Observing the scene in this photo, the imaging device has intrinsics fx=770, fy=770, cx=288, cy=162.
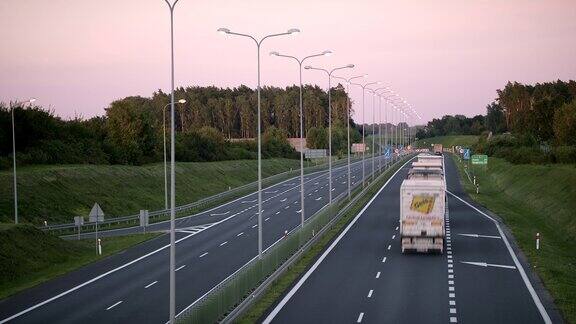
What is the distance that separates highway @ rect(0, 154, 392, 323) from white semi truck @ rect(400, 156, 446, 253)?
8078mm

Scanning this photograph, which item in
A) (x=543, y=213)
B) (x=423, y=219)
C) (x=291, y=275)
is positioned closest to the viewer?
(x=291, y=275)

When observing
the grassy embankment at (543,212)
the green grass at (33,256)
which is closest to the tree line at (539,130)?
the grassy embankment at (543,212)

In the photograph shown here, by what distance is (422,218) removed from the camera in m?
38.5

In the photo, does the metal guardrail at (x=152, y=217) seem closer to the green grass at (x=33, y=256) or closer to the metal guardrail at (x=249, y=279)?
the green grass at (x=33, y=256)

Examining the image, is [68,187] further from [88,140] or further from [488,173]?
[488,173]

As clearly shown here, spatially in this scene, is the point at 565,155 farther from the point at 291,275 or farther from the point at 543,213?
the point at 291,275

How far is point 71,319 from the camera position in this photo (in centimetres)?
2550

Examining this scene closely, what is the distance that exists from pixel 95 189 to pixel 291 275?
3788 centimetres

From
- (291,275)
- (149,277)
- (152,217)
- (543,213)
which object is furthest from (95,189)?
(291,275)

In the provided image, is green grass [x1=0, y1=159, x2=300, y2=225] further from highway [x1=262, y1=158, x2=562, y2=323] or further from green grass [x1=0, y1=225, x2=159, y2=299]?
highway [x1=262, y1=158, x2=562, y2=323]

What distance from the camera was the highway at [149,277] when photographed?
26.6 metres

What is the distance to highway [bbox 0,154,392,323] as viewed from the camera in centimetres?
2656

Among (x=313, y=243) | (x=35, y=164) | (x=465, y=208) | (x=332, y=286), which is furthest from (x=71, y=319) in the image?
(x=35, y=164)

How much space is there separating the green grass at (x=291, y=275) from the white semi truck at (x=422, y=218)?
15.6 ft
